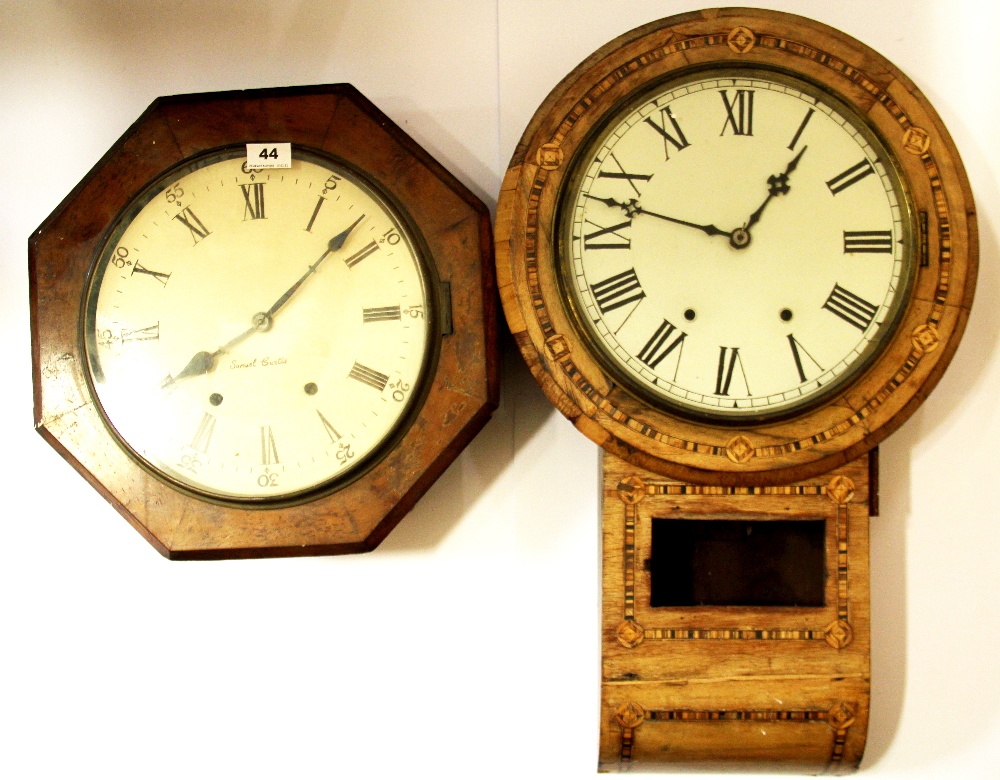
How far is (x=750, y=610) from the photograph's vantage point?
1.35m

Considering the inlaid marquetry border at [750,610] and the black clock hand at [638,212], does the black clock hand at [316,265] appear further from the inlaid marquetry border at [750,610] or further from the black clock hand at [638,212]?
the inlaid marquetry border at [750,610]

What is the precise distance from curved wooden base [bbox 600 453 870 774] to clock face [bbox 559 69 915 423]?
13cm

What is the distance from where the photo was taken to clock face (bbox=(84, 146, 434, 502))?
4.67 feet

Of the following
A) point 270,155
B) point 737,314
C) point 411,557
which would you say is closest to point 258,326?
point 270,155

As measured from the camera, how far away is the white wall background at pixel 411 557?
4.87 feet

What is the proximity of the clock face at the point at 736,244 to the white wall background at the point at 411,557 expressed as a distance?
0.22 meters

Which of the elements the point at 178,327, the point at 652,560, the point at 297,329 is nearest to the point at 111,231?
the point at 178,327

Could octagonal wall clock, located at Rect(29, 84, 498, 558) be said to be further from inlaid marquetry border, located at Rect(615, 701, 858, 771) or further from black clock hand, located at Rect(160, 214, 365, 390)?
inlaid marquetry border, located at Rect(615, 701, 858, 771)

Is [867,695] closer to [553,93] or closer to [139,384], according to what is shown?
[553,93]

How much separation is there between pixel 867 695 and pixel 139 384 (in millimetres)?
1112

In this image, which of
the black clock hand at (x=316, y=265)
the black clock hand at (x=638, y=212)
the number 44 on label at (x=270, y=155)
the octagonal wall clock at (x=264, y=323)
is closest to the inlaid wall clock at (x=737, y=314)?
the black clock hand at (x=638, y=212)

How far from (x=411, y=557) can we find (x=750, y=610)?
52 cm

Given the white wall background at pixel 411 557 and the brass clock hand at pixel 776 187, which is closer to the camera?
the brass clock hand at pixel 776 187

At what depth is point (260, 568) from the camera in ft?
5.14
